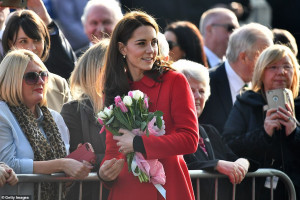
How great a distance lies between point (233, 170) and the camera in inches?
242

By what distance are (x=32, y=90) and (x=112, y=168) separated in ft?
3.20

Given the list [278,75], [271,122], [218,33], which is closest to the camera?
[271,122]

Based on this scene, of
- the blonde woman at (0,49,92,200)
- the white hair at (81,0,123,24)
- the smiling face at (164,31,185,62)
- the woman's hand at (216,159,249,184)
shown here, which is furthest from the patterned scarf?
A: the smiling face at (164,31,185,62)

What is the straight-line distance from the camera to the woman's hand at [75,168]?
18.4 ft

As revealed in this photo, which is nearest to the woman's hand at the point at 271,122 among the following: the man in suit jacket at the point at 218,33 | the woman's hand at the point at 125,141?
the woman's hand at the point at 125,141

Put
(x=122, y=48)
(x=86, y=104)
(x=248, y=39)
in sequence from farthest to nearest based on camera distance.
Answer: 1. (x=248, y=39)
2. (x=86, y=104)
3. (x=122, y=48)

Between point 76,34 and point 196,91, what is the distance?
2.73 meters

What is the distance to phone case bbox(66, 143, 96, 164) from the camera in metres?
5.65

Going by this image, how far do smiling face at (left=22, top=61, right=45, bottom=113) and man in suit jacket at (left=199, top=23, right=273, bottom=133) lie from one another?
239cm

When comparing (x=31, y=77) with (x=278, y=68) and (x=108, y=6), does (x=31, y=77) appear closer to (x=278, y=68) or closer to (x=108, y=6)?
(x=278, y=68)

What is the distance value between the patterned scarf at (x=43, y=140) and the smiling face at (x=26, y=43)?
1.11 m

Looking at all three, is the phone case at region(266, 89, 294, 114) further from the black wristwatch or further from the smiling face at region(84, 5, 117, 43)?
the smiling face at region(84, 5, 117, 43)

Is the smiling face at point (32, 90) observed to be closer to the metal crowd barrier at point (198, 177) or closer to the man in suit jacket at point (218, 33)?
the metal crowd barrier at point (198, 177)

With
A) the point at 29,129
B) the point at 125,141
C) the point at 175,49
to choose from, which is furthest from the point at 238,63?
the point at 125,141
